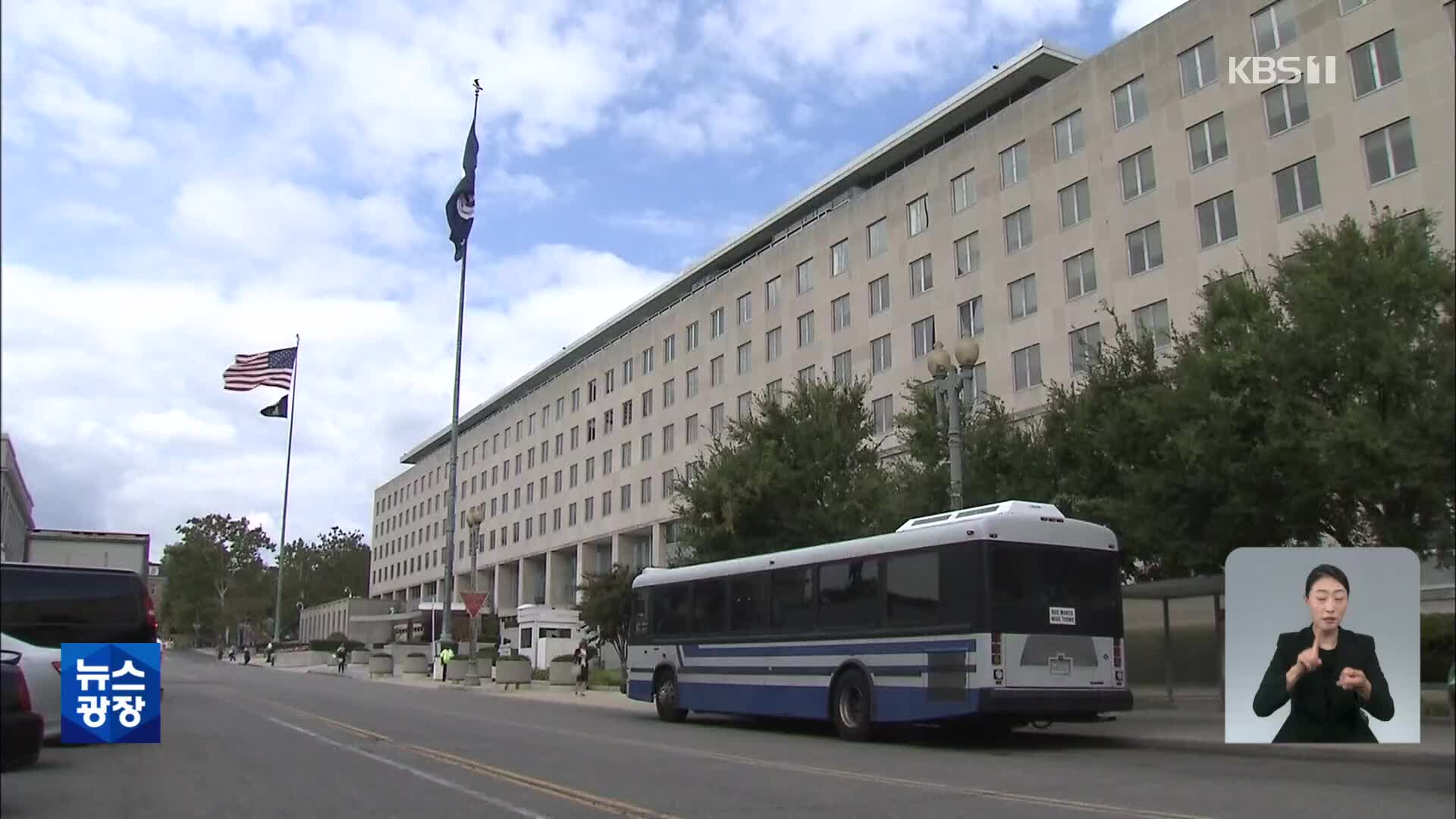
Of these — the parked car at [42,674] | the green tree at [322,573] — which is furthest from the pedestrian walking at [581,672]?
the green tree at [322,573]

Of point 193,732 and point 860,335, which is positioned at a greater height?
point 860,335

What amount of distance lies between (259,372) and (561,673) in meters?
17.4

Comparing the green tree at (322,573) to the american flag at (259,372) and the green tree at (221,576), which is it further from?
the american flag at (259,372)

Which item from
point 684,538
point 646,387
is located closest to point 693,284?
point 646,387

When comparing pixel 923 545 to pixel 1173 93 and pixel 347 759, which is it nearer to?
pixel 347 759

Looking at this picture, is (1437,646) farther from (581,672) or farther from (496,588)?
(496,588)

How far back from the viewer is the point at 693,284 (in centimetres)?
7756

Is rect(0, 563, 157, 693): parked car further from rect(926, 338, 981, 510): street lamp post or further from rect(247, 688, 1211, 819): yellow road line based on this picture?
rect(926, 338, 981, 510): street lamp post

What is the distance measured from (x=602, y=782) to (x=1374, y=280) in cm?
1335

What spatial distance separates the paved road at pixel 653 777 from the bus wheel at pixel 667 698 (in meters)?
2.63

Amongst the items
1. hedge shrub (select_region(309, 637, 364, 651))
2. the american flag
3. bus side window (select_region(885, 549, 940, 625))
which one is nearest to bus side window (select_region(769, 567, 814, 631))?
bus side window (select_region(885, 549, 940, 625))

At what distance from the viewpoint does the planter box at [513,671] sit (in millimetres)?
41719

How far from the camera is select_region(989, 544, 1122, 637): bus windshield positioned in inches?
599

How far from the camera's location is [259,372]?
153 feet
